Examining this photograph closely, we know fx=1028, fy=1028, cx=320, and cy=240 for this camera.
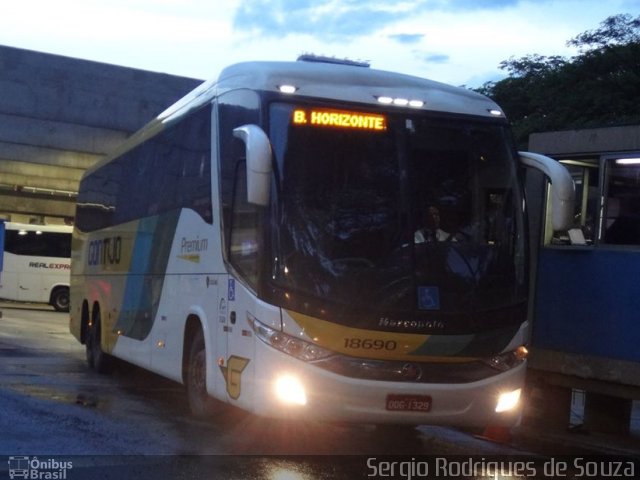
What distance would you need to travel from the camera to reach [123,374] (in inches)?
616

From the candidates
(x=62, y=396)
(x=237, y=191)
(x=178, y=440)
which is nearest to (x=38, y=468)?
(x=178, y=440)

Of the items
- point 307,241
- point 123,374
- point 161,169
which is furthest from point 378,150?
point 123,374

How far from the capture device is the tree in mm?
29578

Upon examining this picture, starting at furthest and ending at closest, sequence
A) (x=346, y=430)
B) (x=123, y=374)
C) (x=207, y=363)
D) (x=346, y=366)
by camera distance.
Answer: (x=123, y=374)
(x=346, y=430)
(x=207, y=363)
(x=346, y=366)

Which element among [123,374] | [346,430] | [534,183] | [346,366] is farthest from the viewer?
[123,374]

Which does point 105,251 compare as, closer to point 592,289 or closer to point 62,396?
point 62,396

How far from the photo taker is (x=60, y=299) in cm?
3569

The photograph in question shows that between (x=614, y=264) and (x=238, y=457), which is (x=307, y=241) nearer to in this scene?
(x=238, y=457)

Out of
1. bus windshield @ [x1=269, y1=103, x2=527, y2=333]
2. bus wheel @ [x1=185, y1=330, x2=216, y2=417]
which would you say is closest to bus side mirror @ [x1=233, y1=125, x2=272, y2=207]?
bus windshield @ [x1=269, y1=103, x2=527, y2=333]

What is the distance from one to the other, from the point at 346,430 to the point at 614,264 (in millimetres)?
3389

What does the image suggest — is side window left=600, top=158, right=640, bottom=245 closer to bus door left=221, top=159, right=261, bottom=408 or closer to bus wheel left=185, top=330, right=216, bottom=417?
bus door left=221, top=159, right=261, bottom=408

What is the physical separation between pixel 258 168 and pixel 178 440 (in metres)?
2.89

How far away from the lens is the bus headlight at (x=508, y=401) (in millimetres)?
9078

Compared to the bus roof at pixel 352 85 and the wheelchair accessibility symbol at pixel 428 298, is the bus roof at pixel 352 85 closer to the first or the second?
the bus roof at pixel 352 85
